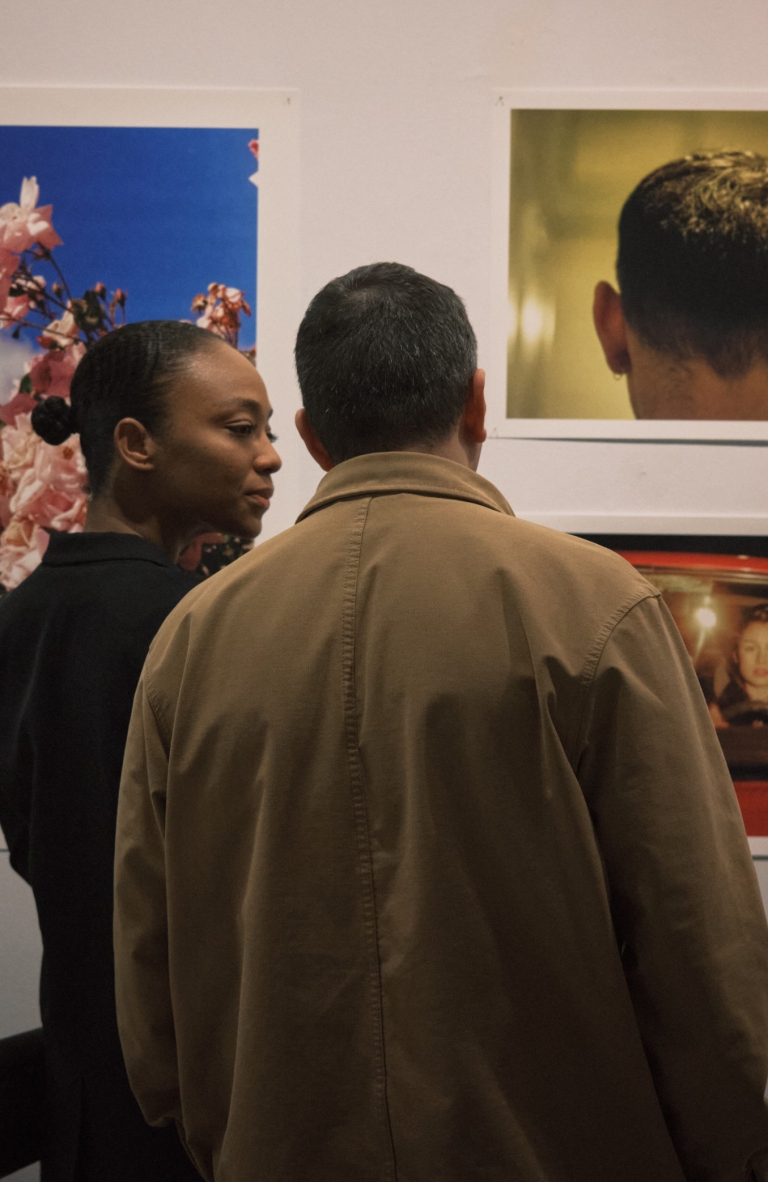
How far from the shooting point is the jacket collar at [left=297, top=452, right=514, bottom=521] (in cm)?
75

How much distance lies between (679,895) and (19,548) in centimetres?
125

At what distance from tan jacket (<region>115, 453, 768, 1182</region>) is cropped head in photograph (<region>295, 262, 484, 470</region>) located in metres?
0.04

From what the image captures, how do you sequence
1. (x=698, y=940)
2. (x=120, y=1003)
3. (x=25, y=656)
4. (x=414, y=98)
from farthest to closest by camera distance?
(x=414, y=98), (x=25, y=656), (x=120, y=1003), (x=698, y=940)

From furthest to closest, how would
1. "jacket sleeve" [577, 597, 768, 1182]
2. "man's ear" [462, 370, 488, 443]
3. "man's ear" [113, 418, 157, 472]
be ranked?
"man's ear" [113, 418, 157, 472]
"man's ear" [462, 370, 488, 443]
"jacket sleeve" [577, 597, 768, 1182]

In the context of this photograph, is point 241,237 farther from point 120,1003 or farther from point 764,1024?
point 764,1024

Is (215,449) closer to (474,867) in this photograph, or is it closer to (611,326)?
(474,867)

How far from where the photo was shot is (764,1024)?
0.70 m

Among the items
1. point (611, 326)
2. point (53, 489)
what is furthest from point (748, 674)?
point (53, 489)

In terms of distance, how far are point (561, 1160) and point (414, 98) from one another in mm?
1466

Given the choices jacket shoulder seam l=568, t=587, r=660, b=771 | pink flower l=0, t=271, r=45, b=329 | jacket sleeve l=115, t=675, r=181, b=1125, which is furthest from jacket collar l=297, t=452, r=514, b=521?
pink flower l=0, t=271, r=45, b=329

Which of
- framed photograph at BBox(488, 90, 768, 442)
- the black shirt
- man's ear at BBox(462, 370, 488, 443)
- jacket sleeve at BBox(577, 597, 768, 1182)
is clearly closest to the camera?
jacket sleeve at BBox(577, 597, 768, 1182)

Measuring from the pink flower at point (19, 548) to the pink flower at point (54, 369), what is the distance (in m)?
0.22

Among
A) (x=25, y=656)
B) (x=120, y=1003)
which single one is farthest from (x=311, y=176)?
(x=120, y=1003)

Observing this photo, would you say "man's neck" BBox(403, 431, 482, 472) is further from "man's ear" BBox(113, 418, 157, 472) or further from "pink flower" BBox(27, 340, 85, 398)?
"pink flower" BBox(27, 340, 85, 398)
